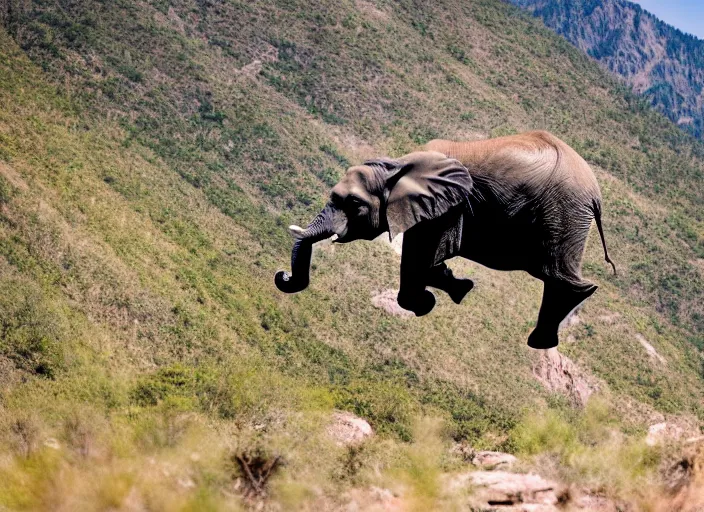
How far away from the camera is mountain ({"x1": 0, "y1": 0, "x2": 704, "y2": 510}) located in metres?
11.4

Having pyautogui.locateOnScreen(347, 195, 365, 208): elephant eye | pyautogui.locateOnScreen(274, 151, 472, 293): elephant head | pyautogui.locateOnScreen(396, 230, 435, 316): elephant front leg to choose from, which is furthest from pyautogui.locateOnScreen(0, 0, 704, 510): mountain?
pyautogui.locateOnScreen(347, 195, 365, 208): elephant eye

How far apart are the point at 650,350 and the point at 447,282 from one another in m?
31.1

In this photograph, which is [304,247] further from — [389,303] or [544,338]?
[389,303]

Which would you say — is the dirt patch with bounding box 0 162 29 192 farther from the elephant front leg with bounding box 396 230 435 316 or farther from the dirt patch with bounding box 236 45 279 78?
the elephant front leg with bounding box 396 230 435 316

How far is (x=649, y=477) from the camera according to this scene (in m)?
10.7

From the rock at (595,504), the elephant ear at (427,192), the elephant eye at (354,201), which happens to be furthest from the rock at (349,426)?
the elephant ear at (427,192)

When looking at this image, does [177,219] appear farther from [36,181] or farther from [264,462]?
[264,462]

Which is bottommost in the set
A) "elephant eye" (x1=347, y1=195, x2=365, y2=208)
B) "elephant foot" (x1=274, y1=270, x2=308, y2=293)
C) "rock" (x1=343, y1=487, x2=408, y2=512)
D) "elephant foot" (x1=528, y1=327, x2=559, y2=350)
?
"rock" (x1=343, y1=487, x2=408, y2=512)

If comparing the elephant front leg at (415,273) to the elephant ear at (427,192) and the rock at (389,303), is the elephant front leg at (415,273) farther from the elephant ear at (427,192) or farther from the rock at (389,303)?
the rock at (389,303)

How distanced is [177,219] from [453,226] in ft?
92.3

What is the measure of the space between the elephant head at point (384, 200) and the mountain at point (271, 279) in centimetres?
269

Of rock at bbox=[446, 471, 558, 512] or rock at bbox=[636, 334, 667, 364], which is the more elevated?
rock at bbox=[446, 471, 558, 512]

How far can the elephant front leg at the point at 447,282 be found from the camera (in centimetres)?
1033

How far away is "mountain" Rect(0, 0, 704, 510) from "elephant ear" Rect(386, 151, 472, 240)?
333cm
